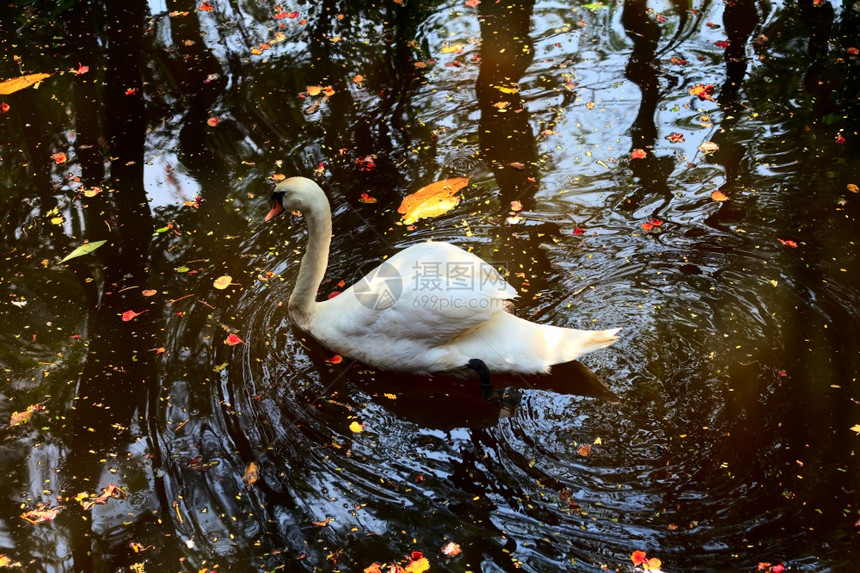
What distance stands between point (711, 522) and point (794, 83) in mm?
5559

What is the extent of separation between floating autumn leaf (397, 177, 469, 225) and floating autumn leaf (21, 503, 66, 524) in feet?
11.1

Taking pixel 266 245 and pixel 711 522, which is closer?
pixel 711 522

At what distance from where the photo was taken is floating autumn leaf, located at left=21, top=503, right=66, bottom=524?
426 cm

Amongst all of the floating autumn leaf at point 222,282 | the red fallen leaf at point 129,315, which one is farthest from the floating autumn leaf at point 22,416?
the floating autumn leaf at point 222,282

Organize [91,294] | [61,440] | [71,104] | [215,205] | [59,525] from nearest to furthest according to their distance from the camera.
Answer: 1. [59,525]
2. [61,440]
3. [91,294]
4. [215,205]
5. [71,104]

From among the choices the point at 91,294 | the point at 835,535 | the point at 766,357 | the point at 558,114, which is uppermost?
the point at 558,114

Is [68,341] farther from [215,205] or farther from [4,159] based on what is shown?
[4,159]

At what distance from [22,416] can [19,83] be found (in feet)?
17.3

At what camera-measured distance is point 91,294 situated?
5828 millimetres

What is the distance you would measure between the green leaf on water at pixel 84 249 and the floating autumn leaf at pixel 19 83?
336 centimetres

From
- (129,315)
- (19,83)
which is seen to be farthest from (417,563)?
(19,83)

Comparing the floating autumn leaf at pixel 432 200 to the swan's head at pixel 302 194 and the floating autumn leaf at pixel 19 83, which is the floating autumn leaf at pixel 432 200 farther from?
the floating autumn leaf at pixel 19 83

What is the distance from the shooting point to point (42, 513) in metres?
4.29

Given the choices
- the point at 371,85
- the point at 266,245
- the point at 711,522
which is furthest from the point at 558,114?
the point at 711,522
